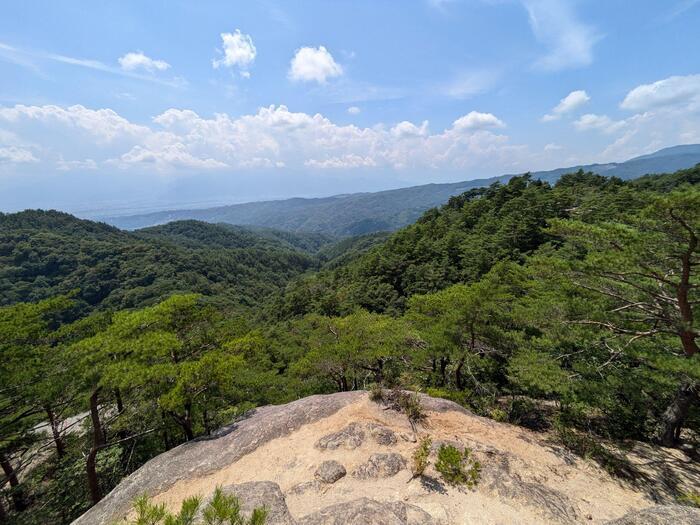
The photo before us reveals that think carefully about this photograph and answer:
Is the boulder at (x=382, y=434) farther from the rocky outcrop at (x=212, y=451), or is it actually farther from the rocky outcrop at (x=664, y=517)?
the rocky outcrop at (x=664, y=517)

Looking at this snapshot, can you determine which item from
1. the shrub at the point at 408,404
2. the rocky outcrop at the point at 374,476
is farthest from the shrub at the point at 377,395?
the rocky outcrop at the point at 374,476

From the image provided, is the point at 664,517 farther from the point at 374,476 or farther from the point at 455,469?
the point at 374,476

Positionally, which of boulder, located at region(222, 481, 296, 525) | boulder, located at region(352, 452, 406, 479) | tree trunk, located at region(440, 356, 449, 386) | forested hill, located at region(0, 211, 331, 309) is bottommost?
forested hill, located at region(0, 211, 331, 309)

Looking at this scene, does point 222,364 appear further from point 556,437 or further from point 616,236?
point 616,236

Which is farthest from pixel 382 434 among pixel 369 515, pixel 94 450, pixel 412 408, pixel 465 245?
pixel 465 245

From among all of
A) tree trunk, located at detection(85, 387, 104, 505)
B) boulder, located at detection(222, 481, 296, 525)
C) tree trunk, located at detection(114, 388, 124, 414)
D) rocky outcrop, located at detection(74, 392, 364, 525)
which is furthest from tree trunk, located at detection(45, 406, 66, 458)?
boulder, located at detection(222, 481, 296, 525)

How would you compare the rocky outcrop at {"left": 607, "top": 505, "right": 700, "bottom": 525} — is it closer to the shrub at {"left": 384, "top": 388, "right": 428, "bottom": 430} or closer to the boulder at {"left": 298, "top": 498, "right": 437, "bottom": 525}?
the boulder at {"left": 298, "top": 498, "right": 437, "bottom": 525}
